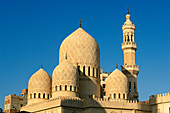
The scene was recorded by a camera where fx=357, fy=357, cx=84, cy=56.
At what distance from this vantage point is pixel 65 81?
42469 mm

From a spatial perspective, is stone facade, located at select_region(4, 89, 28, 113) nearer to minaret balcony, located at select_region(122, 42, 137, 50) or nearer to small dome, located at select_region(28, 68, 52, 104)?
small dome, located at select_region(28, 68, 52, 104)

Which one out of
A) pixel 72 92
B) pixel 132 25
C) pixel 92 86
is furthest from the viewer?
pixel 132 25

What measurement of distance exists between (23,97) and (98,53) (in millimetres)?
23299

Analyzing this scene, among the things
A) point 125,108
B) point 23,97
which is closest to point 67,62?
point 125,108

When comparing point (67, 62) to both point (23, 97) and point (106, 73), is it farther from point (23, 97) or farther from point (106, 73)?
point (106, 73)

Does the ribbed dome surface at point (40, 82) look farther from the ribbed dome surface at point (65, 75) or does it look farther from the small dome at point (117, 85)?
the small dome at point (117, 85)

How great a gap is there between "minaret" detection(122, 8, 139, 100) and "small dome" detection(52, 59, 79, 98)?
31.8 feet

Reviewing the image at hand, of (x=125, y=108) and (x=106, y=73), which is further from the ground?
(x=106, y=73)

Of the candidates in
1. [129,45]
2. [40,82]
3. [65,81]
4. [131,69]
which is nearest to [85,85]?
[65,81]

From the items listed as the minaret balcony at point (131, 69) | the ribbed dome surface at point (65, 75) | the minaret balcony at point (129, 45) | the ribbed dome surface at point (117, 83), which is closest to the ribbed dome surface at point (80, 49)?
the ribbed dome surface at point (117, 83)

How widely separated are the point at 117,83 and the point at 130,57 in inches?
257

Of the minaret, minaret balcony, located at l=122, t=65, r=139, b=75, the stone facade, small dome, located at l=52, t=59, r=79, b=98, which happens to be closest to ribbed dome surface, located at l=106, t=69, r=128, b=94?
the minaret

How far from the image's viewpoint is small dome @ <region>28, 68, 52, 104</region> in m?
46.4

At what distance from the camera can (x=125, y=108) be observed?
42.6 metres
